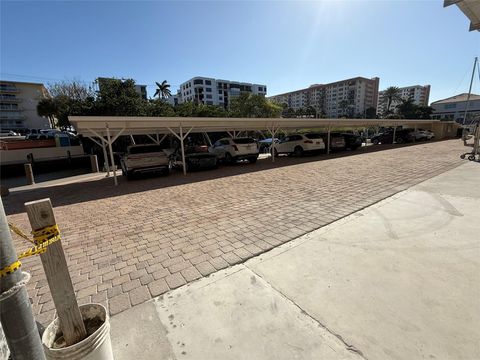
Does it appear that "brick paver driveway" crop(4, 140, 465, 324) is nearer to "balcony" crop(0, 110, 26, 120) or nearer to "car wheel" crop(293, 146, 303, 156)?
"car wheel" crop(293, 146, 303, 156)

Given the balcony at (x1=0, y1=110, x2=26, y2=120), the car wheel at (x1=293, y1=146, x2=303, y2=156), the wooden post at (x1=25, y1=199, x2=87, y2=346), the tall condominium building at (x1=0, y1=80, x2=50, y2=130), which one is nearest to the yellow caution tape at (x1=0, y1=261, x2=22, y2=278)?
the wooden post at (x1=25, y1=199, x2=87, y2=346)

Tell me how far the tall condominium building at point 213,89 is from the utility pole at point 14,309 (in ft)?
285

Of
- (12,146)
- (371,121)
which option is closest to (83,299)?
(371,121)

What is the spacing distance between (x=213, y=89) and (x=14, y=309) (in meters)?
94.6

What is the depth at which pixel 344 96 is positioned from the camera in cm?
11400

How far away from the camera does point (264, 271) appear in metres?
2.92

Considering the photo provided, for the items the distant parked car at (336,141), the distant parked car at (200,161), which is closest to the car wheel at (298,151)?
the distant parked car at (336,141)

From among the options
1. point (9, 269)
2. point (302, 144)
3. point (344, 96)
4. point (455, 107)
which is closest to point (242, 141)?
point (302, 144)

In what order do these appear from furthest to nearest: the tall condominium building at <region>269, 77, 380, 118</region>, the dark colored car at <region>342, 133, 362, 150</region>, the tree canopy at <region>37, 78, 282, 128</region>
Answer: the tall condominium building at <region>269, 77, 380, 118</region>, the tree canopy at <region>37, 78, 282, 128</region>, the dark colored car at <region>342, 133, 362, 150</region>

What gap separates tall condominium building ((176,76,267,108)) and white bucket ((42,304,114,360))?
86.5m

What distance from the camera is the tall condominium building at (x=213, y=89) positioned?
282 ft

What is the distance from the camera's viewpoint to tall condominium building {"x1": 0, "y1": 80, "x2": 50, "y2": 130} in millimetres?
57438

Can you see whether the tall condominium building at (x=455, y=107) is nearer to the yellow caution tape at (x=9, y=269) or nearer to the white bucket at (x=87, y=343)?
the white bucket at (x=87, y=343)

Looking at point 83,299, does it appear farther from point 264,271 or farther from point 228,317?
point 264,271
